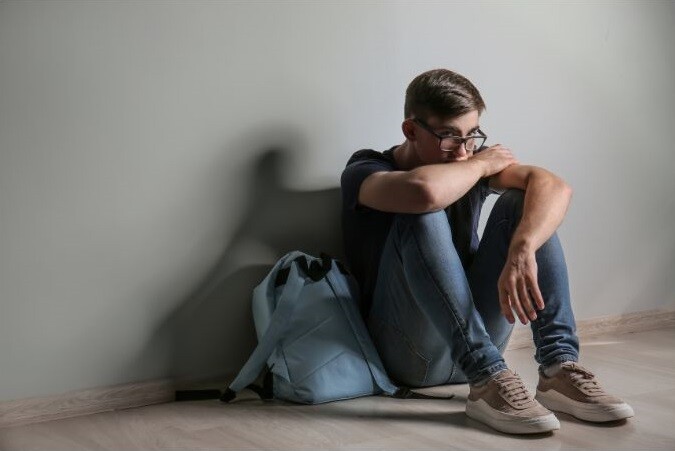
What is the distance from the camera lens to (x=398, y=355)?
83.9 inches

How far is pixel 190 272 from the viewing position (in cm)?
215

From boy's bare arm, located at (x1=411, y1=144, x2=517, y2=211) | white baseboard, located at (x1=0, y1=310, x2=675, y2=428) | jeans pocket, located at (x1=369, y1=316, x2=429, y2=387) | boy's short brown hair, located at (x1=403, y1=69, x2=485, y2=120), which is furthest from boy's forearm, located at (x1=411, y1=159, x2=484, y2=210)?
white baseboard, located at (x1=0, y1=310, x2=675, y2=428)

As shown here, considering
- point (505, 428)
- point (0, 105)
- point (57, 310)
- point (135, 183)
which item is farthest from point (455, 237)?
point (0, 105)

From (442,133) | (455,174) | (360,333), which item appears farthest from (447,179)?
(360,333)

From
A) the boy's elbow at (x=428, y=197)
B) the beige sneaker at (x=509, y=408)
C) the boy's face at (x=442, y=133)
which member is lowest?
the beige sneaker at (x=509, y=408)

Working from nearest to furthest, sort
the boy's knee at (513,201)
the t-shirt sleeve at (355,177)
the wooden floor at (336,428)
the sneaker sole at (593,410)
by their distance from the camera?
1. the wooden floor at (336,428)
2. the sneaker sole at (593,410)
3. the boy's knee at (513,201)
4. the t-shirt sleeve at (355,177)

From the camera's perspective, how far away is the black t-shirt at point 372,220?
7.03 ft

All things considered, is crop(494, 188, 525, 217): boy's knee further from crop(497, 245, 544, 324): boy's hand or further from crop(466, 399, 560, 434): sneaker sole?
crop(466, 399, 560, 434): sneaker sole

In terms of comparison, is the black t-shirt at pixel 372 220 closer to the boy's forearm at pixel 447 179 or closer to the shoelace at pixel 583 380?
the boy's forearm at pixel 447 179

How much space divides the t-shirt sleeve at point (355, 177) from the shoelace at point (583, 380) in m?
0.60

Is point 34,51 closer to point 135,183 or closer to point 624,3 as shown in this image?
point 135,183

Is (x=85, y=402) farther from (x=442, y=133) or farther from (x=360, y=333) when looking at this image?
(x=442, y=133)

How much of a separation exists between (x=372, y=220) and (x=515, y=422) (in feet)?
2.12

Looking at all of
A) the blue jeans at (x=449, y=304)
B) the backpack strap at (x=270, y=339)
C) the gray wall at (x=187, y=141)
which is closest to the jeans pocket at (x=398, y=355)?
the blue jeans at (x=449, y=304)
